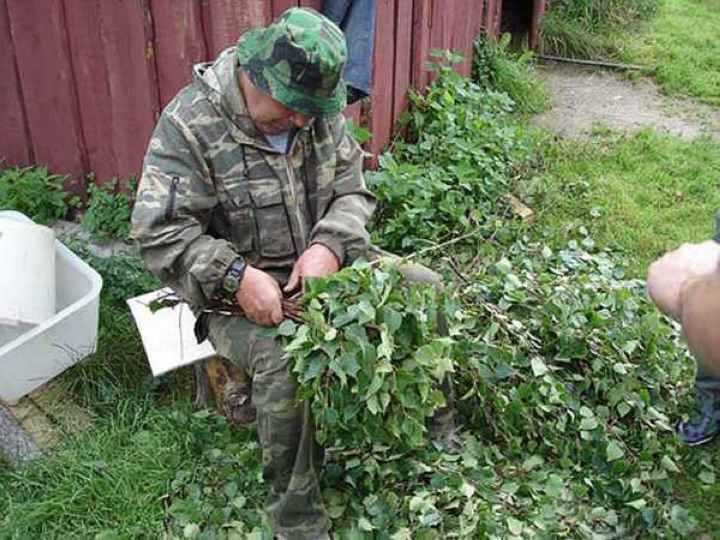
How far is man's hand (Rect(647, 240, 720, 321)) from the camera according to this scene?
7.17 feet

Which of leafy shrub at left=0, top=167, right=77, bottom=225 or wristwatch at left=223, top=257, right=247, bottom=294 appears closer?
wristwatch at left=223, top=257, right=247, bottom=294

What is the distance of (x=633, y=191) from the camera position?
18.5 ft

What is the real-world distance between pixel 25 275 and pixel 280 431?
4.47 ft

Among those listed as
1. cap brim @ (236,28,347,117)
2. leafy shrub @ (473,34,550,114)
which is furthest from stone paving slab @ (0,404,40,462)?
leafy shrub @ (473,34,550,114)

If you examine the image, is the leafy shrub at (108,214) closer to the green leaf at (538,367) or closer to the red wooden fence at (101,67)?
the red wooden fence at (101,67)

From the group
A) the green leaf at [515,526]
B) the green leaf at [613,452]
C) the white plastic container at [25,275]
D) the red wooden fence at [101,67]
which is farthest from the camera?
the red wooden fence at [101,67]

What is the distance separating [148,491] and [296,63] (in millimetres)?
1616

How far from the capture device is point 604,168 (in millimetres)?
5938

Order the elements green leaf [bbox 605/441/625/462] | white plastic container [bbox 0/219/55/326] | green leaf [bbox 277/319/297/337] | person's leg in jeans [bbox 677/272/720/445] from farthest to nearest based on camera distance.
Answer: white plastic container [bbox 0/219/55/326] < green leaf [bbox 605/441/625/462] < green leaf [bbox 277/319/297/337] < person's leg in jeans [bbox 677/272/720/445]

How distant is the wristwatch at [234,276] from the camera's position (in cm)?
284

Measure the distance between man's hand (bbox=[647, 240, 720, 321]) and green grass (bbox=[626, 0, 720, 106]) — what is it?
216 inches

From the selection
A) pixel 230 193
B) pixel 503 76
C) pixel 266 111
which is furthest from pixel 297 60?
pixel 503 76

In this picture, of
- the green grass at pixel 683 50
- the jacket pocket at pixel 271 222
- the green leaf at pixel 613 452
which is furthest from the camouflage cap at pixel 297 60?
the green grass at pixel 683 50

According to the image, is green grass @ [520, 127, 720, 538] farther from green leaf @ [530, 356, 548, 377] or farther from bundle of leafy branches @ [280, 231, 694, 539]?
green leaf @ [530, 356, 548, 377]
